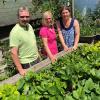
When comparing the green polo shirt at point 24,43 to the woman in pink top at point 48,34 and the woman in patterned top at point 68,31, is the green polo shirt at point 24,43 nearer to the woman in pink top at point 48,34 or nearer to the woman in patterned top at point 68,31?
the woman in pink top at point 48,34

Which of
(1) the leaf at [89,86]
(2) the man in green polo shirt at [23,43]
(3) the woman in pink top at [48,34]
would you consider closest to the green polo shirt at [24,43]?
(2) the man in green polo shirt at [23,43]

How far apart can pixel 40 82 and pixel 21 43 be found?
112 centimetres

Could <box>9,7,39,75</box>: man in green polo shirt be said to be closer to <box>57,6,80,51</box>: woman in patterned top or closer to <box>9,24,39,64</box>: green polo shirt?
<box>9,24,39,64</box>: green polo shirt

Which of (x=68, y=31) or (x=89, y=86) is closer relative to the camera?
(x=89, y=86)

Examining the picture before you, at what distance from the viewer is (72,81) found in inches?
124

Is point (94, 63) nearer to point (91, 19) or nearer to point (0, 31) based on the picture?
point (0, 31)

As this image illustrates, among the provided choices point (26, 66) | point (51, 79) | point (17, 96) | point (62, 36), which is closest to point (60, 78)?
point (51, 79)

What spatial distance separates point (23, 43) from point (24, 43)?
0.05 ft

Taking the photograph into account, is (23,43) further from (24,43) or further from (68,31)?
(68,31)

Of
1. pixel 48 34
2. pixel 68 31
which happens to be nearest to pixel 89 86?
pixel 48 34

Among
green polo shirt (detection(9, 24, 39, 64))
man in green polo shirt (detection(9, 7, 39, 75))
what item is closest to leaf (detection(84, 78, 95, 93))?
man in green polo shirt (detection(9, 7, 39, 75))

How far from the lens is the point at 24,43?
4.14 metres

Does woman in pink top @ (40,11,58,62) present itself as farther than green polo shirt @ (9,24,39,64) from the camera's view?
Yes

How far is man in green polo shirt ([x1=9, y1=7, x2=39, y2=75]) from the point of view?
157 inches
